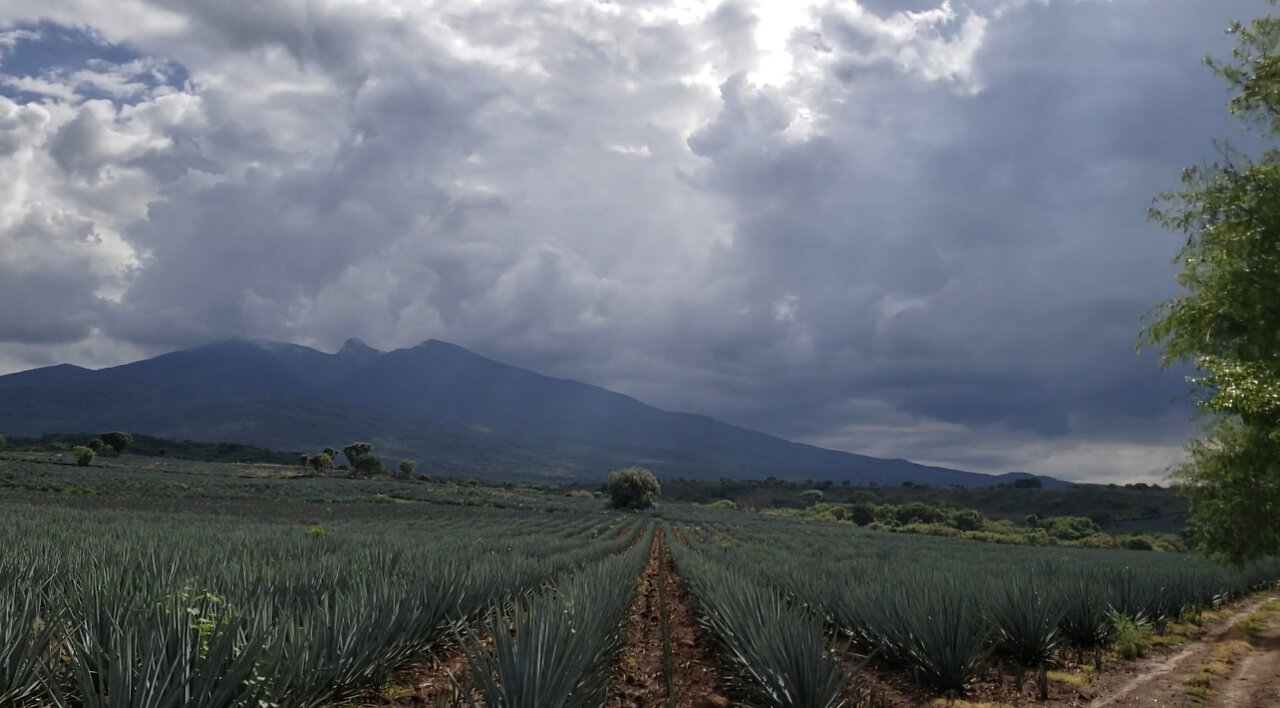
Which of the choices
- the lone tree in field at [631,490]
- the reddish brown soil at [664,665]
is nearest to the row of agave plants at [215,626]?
the reddish brown soil at [664,665]

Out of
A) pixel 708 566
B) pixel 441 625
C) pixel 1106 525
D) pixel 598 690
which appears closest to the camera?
pixel 598 690

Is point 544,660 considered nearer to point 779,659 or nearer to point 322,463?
point 779,659

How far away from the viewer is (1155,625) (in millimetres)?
Answer: 14672

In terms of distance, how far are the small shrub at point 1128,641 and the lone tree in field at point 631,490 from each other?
221 feet

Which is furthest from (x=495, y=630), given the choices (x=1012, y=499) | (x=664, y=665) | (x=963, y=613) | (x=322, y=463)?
(x=1012, y=499)

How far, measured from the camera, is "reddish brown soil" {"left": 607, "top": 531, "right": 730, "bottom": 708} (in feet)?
24.9

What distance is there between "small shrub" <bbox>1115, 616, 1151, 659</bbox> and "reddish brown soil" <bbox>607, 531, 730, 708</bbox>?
230 inches

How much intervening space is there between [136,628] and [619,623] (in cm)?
632

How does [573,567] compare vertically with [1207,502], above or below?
below

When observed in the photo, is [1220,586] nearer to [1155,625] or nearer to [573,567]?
[1155,625]

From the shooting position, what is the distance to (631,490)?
78812mm

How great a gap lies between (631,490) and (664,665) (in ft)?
232

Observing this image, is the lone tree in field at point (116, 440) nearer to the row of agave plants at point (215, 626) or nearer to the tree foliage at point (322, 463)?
the tree foliage at point (322, 463)

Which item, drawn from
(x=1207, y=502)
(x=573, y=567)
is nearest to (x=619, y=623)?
(x=573, y=567)
